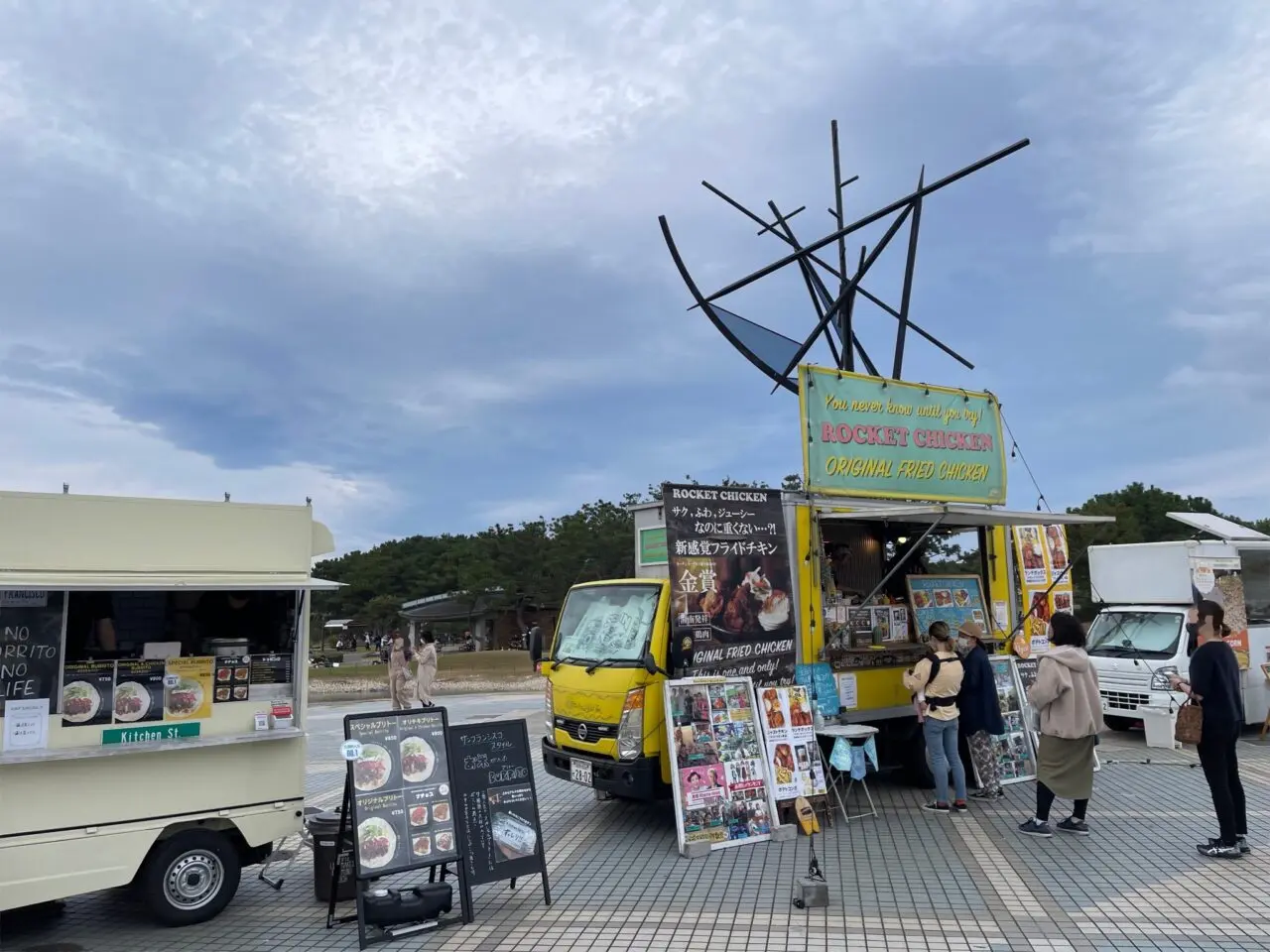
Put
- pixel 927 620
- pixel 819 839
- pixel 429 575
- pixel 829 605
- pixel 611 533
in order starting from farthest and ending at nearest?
pixel 429 575 < pixel 611 533 < pixel 927 620 < pixel 829 605 < pixel 819 839

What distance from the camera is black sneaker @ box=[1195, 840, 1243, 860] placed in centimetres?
609

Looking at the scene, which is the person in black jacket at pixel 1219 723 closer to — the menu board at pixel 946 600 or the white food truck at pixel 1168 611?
the menu board at pixel 946 600

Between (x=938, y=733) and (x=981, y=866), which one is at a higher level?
(x=938, y=733)

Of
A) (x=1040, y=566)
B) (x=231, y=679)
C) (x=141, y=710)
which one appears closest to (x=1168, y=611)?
(x=1040, y=566)

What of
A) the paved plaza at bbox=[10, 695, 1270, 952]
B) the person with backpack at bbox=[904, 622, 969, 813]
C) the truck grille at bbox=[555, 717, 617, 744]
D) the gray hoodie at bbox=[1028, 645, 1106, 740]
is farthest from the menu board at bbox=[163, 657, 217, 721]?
the gray hoodie at bbox=[1028, 645, 1106, 740]

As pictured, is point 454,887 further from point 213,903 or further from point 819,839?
point 819,839

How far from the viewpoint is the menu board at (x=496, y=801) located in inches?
209

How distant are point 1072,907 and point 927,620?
4.08m

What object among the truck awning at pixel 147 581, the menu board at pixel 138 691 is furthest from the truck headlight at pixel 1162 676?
the menu board at pixel 138 691

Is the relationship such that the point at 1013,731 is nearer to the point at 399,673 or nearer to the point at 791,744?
the point at 791,744

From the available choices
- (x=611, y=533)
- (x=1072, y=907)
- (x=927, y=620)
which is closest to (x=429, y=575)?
(x=611, y=533)

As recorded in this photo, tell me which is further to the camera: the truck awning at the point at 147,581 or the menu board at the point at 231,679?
the menu board at the point at 231,679

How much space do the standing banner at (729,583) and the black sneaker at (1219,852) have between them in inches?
123

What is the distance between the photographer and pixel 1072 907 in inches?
204
